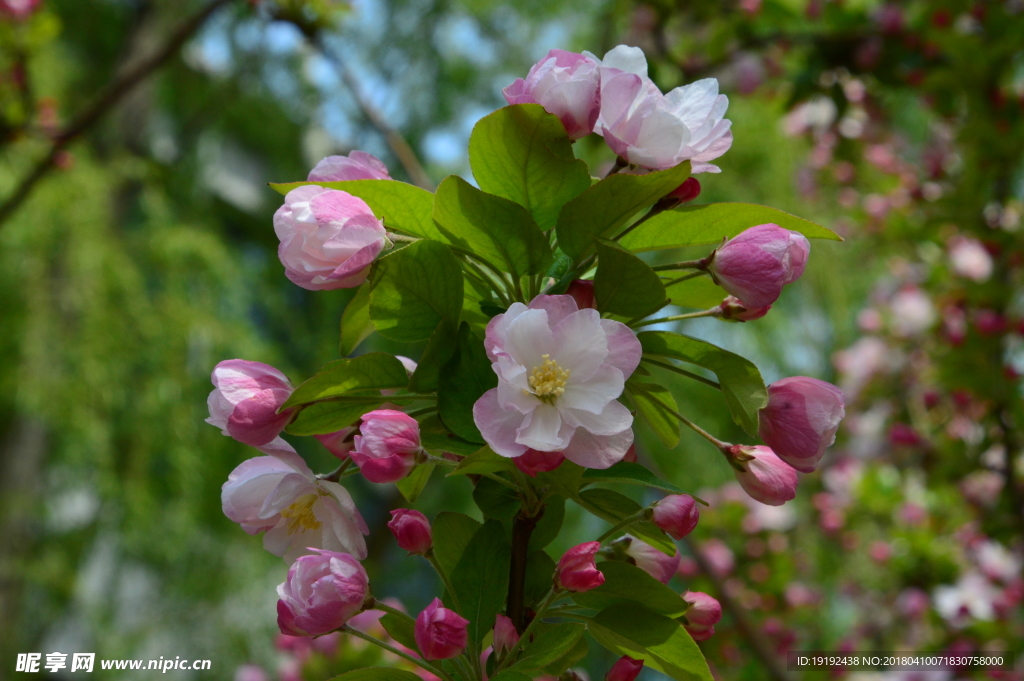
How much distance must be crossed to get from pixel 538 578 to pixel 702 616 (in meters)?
0.09

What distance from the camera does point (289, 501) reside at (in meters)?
0.43

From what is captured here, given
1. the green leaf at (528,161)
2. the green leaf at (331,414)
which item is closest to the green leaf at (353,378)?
the green leaf at (331,414)

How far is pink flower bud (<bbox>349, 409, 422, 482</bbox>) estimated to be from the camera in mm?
375

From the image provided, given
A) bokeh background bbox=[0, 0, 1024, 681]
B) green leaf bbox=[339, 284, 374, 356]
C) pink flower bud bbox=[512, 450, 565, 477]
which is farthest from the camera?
bokeh background bbox=[0, 0, 1024, 681]

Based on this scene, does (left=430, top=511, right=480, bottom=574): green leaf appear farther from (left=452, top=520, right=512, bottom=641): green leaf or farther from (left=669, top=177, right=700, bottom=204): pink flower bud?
(left=669, top=177, right=700, bottom=204): pink flower bud

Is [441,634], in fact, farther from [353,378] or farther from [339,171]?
[339,171]

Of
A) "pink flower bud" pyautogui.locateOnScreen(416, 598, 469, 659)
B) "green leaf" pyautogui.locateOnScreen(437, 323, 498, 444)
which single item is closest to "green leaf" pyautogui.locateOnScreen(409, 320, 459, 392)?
"green leaf" pyautogui.locateOnScreen(437, 323, 498, 444)

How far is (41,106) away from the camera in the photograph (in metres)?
1.86

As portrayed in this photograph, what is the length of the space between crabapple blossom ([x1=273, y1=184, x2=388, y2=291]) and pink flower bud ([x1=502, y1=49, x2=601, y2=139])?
110 mm

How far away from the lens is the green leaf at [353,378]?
399mm

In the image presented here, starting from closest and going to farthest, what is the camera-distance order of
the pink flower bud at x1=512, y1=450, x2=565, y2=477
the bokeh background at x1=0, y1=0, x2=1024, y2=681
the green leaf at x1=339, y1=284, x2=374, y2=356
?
1. the pink flower bud at x1=512, y1=450, x2=565, y2=477
2. the green leaf at x1=339, y1=284, x2=374, y2=356
3. the bokeh background at x1=0, y1=0, x2=1024, y2=681

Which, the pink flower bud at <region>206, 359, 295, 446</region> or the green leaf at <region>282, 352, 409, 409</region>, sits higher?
the green leaf at <region>282, 352, 409, 409</region>

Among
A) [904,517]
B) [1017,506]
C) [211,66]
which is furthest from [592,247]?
[211,66]

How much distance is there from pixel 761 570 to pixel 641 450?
1247 millimetres
